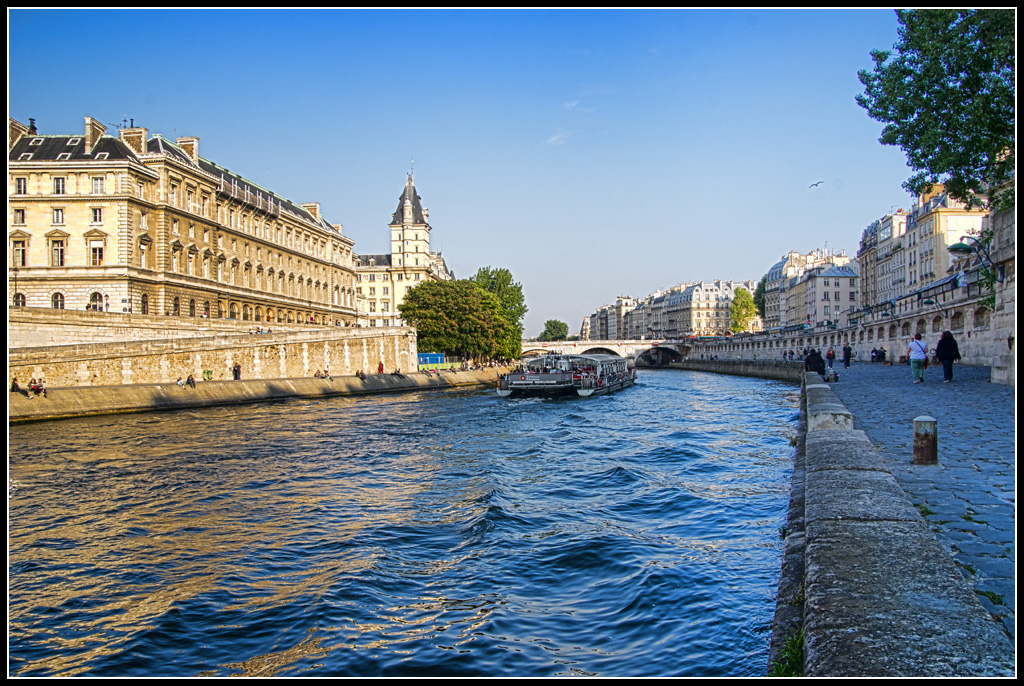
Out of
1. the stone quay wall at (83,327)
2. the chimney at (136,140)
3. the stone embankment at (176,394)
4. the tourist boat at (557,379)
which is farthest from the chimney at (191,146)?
the tourist boat at (557,379)

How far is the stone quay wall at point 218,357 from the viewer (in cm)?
3066

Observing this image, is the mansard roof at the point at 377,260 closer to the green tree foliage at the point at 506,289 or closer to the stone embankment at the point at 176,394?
the green tree foliage at the point at 506,289

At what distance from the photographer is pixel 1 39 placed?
3.41 metres

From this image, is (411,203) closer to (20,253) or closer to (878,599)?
(20,253)

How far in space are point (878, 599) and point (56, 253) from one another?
52.7 meters

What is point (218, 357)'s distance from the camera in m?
38.6

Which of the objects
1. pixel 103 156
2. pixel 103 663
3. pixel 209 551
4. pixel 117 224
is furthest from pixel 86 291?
pixel 103 663

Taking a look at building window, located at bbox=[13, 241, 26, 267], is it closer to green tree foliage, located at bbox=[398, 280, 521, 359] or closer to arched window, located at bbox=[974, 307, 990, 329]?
green tree foliage, located at bbox=[398, 280, 521, 359]

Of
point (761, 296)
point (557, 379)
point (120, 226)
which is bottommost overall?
point (557, 379)

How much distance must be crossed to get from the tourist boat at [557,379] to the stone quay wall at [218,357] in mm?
12130

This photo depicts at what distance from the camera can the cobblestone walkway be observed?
456cm

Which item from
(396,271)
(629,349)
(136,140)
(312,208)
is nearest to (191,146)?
(136,140)

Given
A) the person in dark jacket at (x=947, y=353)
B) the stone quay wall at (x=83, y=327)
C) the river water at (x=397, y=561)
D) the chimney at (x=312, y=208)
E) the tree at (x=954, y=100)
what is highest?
the chimney at (x=312, y=208)

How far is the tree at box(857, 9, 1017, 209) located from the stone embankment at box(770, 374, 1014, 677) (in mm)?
16280
